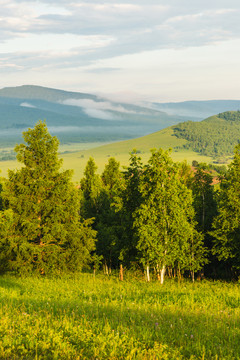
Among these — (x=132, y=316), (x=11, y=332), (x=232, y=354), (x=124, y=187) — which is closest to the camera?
(x=232, y=354)

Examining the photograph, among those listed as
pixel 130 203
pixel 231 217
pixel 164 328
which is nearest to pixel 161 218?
pixel 130 203

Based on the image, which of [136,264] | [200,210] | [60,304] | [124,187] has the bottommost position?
[136,264]

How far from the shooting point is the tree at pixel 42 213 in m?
25.9

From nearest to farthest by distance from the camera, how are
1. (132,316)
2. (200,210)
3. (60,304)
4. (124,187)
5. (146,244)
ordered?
(132,316), (60,304), (146,244), (124,187), (200,210)

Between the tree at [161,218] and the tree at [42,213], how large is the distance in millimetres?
5124

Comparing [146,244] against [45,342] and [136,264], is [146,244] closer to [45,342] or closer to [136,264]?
[136,264]

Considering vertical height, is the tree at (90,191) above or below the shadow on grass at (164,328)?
above

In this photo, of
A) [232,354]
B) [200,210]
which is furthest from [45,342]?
[200,210]

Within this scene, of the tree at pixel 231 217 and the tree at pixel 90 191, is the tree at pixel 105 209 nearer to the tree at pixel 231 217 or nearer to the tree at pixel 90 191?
the tree at pixel 90 191

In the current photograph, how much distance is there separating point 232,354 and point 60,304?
7861 millimetres

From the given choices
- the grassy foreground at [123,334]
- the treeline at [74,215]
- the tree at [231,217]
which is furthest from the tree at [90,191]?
the grassy foreground at [123,334]

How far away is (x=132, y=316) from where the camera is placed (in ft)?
39.8

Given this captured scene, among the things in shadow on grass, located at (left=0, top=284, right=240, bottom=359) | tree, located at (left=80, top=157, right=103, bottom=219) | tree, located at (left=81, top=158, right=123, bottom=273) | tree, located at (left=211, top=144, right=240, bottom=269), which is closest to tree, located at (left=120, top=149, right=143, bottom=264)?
tree, located at (left=81, top=158, right=123, bottom=273)

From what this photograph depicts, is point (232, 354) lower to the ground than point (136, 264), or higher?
higher
